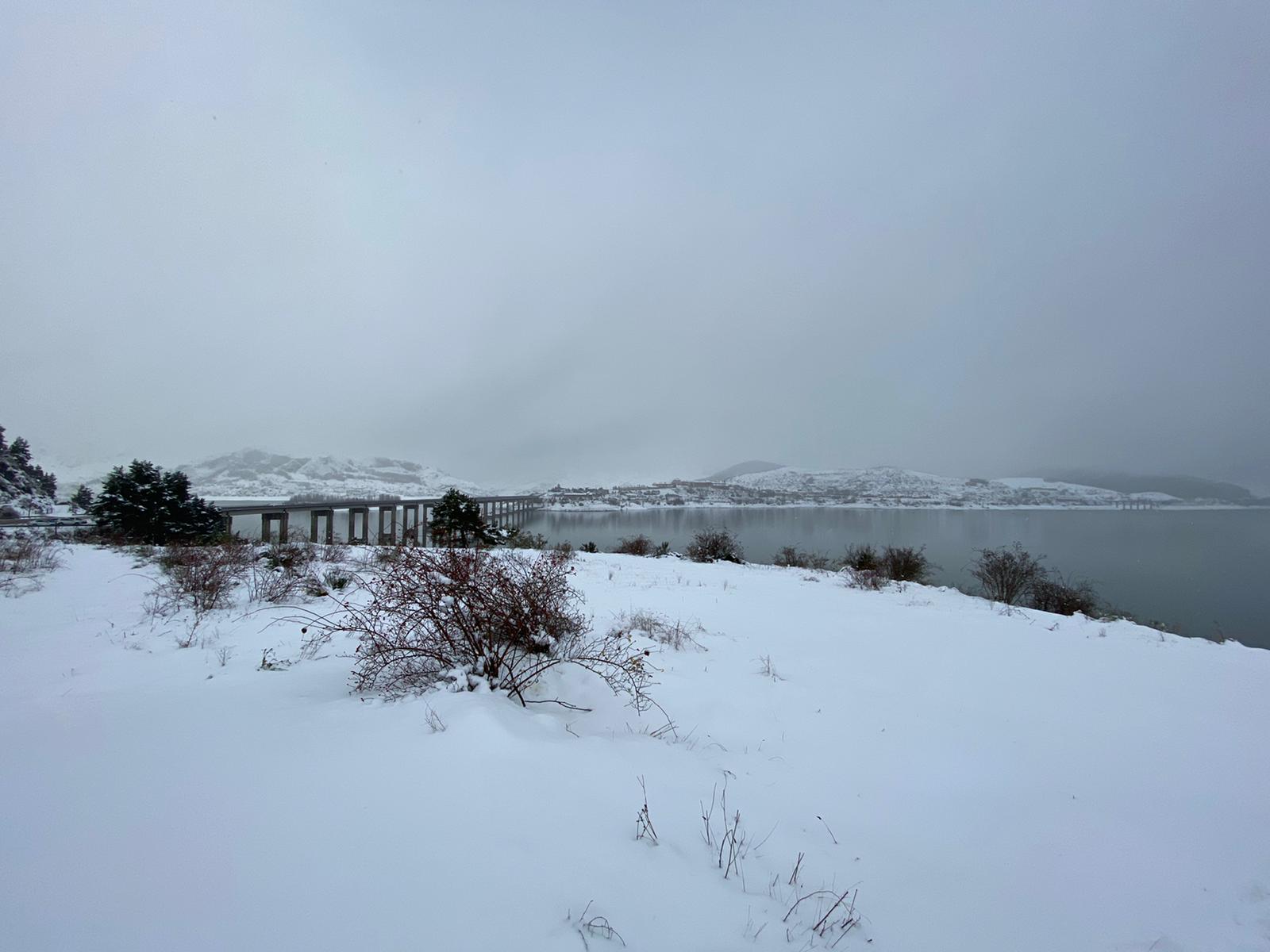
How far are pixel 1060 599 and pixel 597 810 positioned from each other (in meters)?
→ 18.5

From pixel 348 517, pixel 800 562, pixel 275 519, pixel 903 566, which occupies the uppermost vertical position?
pixel 275 519

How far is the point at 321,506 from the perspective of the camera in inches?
1243

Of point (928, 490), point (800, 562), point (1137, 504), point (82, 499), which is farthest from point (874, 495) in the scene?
point (82, 499)

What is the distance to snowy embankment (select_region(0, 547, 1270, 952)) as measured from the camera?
1563 mm

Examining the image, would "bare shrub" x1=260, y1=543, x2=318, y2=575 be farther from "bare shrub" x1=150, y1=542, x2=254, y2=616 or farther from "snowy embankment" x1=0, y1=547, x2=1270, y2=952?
"snowy embankment" x1=0, y1=547, x2=1270, y2=952

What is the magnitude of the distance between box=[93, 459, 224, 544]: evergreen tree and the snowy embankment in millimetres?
15293

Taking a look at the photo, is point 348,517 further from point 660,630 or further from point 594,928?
point 594,928

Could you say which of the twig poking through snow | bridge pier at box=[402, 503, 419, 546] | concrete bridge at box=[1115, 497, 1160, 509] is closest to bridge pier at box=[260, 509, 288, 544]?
bridge pier at box=[402, 503, 419, 546]

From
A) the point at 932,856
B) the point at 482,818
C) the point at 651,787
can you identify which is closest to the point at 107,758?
the point at 482,818

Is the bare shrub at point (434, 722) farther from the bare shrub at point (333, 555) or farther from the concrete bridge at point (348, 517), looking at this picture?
the bare shrub at point (333, 555)

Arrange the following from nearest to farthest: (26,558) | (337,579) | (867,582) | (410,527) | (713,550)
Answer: (337,579)
(26,558)
(867,582)
(713,550)
(410,527)

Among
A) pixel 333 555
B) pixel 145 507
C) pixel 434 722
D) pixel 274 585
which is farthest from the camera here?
pixel 145 507

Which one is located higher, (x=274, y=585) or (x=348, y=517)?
(x=274, y=585)

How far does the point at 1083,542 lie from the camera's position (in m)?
40.3
